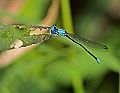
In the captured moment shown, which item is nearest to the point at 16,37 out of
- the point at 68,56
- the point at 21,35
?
the point at 21,35

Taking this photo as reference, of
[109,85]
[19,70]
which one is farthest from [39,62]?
[109,85]

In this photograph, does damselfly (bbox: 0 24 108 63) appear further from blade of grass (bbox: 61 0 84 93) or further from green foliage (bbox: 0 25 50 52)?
blade of grass (bbox: 61 0 84 93)

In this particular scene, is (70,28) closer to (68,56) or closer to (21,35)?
(68,56)

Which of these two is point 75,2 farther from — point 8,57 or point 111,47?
point 8,57

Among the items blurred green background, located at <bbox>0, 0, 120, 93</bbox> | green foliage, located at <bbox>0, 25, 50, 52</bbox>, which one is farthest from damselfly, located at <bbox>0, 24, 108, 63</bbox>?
blurred green background, located at <bbox>0, 0, 120, 93</bbox>

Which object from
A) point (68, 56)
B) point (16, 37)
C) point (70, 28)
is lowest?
point (68, 56)

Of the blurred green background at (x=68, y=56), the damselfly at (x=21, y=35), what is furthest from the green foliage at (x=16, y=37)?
the blurred green background at (x=68, y=56)

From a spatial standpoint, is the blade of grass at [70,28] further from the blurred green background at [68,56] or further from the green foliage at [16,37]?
the green foliage at [16,37]

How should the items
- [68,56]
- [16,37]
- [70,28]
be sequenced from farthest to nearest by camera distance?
[68,56]
[70,28]
[16,37]
